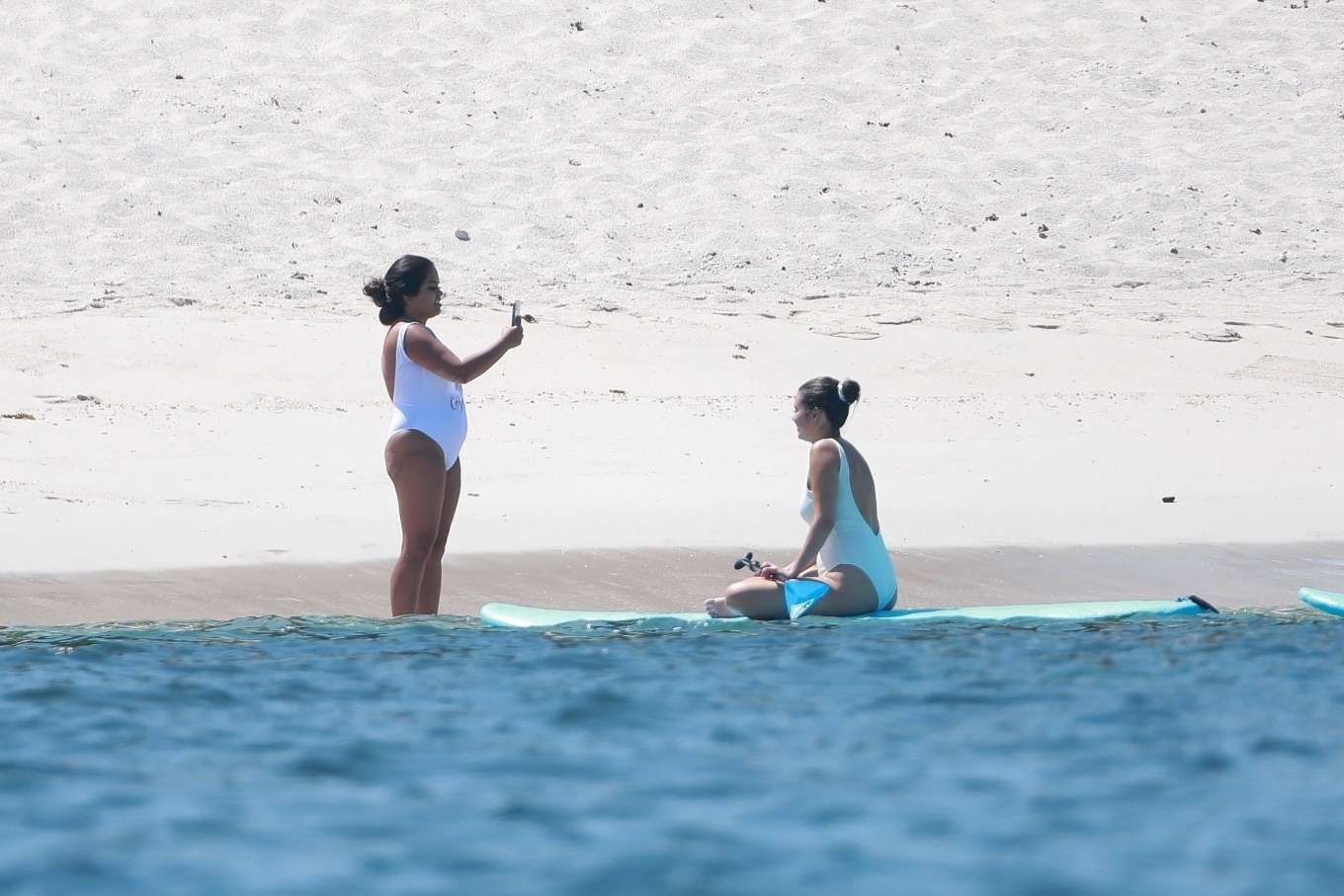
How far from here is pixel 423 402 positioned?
21.4ft

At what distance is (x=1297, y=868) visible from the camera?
13.0 feet

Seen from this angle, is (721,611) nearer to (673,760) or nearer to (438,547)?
(438,547)

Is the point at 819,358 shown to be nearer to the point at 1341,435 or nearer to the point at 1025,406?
the point at 1025,406

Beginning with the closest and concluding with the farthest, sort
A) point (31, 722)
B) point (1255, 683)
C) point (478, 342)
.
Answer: point (31, 722), point (1255, 683), point (478, 342)

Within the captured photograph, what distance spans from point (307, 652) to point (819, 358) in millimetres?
7738

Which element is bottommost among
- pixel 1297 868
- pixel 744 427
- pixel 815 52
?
pixel 1297 868

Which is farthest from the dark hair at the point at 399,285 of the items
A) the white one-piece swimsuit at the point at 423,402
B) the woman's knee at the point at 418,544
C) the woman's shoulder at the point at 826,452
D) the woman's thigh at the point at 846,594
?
the woman's thigh at the point at 846,594

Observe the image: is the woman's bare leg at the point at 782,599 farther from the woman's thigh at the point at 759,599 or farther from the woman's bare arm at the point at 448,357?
the woman's bare arm at the point at 448,357

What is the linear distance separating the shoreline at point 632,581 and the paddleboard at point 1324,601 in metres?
0.35

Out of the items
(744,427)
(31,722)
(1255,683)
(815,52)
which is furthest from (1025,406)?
(815,52)

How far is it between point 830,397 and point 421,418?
5.14ft

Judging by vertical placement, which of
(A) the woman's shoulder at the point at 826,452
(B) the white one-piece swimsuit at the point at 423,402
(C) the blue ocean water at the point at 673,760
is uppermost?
(B) the white one-piece swimsuit at the point at 423,402

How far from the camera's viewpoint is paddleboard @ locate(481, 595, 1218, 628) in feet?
22.6

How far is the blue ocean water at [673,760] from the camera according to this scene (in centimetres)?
397
